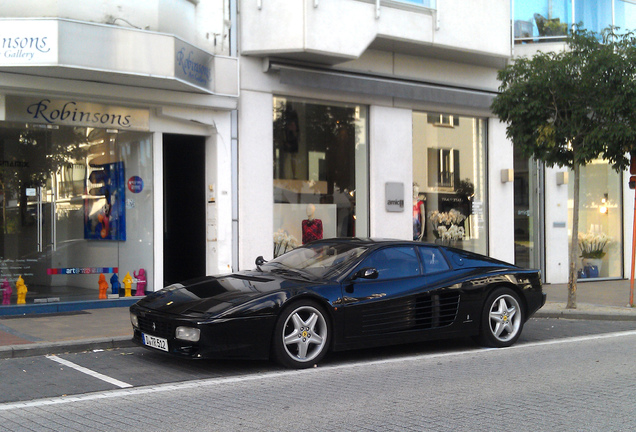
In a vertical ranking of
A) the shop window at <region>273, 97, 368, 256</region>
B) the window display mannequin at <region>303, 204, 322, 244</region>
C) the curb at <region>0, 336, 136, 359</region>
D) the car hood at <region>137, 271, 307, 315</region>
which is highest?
the shop window at <region>273, 97, 368, 256</region>

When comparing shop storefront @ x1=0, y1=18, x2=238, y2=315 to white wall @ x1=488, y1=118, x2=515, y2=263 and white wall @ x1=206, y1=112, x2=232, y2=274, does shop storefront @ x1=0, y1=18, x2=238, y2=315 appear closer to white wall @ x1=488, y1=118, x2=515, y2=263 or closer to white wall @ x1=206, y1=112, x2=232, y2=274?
white wall @ x1=206, y1=112, x2=232, y2=274

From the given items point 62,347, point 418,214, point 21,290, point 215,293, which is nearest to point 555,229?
point 418,214

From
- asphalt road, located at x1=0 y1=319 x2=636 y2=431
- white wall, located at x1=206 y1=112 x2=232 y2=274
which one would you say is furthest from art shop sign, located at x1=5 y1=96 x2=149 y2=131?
asphalt road, located at x1=0 y1=319 x2=636 y2=431

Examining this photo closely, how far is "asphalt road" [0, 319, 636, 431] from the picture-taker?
17.3 ft

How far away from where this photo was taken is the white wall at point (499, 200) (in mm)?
16969

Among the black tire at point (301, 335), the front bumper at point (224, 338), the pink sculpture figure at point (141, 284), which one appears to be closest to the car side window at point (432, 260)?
the black tire at point (301, 335)

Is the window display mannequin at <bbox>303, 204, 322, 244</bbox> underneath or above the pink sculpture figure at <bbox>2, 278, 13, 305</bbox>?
above

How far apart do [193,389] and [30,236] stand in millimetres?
7333

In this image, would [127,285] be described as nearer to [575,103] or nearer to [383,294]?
[383,294]

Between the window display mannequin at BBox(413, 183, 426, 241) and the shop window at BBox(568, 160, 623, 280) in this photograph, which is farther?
the shop window at BBox(568, 160, 623, 280)

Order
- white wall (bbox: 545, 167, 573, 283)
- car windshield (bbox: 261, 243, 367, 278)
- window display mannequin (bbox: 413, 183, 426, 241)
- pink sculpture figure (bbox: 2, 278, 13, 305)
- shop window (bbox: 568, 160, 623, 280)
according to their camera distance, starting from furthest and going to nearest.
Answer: shop window (bbox: 568, 160, 623, 280)
white wall (bbox: 545, 167, 573, 283)
window display mannequin (bbox: 413, 183, 426, 241)
pink sculpture figure (bbox: 2, 278, 13, 305)
car windshield (bbox: 261, 243, 367, 278)

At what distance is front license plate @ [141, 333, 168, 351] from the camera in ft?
23.2

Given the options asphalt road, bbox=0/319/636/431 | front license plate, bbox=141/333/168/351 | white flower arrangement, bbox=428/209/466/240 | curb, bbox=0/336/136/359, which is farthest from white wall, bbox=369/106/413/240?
front license plate, bbox=141/333/168/351

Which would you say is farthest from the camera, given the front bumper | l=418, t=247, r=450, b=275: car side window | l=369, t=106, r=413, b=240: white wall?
l=369, t=106, r=413, b=240: white wall
